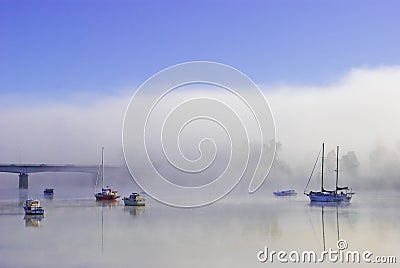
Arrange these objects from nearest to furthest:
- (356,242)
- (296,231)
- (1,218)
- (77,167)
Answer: (356,242) < (296,231) < (1,218) < (77,167)

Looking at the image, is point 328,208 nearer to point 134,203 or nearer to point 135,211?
point 134,203

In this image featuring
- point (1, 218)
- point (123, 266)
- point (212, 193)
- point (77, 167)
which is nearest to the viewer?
point (123, 266)

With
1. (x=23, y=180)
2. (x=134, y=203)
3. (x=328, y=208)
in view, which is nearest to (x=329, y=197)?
(x=328, y=208)

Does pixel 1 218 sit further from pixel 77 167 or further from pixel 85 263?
pixel 77 167

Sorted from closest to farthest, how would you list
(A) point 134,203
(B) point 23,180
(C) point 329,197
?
1. (A) point 134,203
2. (C) point 329,197
3. (B) point 23,180

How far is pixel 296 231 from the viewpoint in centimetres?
2975

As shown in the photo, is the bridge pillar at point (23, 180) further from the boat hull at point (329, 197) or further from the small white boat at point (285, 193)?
the boat hull at point (329, 197)

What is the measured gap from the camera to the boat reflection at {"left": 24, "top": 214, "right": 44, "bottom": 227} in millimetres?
34500

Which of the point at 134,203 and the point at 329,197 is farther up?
the point at 134,203

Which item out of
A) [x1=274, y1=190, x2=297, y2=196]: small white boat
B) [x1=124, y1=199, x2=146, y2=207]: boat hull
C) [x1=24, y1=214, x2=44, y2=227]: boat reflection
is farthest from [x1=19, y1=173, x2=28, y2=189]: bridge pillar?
[x1=24, y1=214, x2=44, y2=227]: boat reflection

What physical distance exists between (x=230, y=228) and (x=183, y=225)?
121 inches

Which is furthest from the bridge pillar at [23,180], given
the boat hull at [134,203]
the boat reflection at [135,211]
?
the boat reflection at [135,211]

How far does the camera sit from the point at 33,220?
3716 cm

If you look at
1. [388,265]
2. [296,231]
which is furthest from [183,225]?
[388,265]
